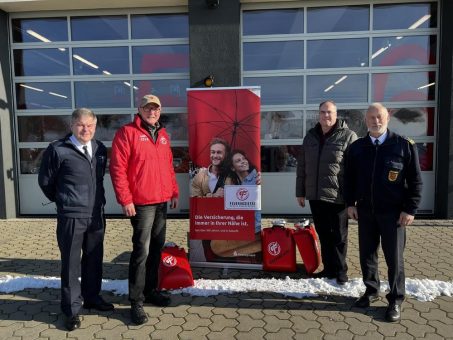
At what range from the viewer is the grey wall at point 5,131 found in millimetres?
6770

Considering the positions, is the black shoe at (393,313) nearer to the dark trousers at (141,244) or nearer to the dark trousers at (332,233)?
the dark trousers at (332,233)

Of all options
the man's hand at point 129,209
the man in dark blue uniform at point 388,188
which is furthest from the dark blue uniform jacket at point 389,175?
the man's hand at point 129,209

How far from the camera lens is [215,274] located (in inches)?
162

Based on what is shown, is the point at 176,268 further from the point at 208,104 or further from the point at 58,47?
the point at 58,47

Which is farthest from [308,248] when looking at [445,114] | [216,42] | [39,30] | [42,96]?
[39,30]

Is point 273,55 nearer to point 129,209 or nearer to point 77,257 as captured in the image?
point 129,209

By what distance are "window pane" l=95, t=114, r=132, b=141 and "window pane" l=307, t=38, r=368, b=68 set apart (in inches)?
143

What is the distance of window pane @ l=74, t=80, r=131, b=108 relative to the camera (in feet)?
22.9

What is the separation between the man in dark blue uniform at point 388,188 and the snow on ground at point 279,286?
0.53 meters

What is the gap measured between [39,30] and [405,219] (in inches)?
279

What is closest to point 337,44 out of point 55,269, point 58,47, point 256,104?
point 256,104

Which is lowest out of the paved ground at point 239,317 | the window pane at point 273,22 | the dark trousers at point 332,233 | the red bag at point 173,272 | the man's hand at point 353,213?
the paved ground at point 239,317

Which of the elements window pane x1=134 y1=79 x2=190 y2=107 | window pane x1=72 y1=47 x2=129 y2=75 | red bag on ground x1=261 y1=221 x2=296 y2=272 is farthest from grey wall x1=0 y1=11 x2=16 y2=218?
red bag on ground x1=261 y1=221 x2=296 y2=272

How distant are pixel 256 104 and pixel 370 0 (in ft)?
12.7
